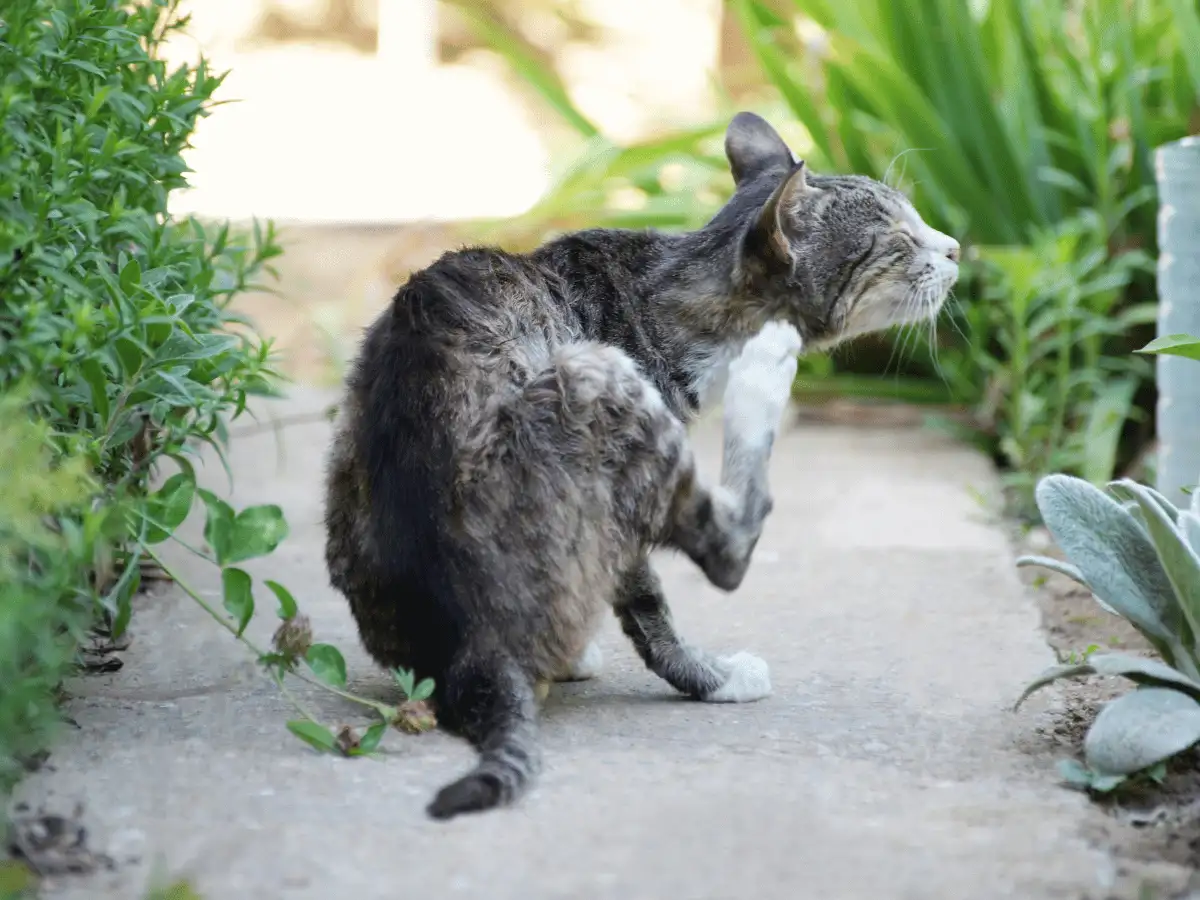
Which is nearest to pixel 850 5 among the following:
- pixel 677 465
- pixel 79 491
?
pixel 677 465

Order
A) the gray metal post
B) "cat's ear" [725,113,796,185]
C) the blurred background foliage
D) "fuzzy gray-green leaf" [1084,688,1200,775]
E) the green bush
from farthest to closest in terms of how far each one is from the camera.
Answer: the blurred background foliage
the gray metal post
"cat's ear" [725,113,796,185]
"fuzzy gray-green leaf" [1084,688,1200,775]
the green bush

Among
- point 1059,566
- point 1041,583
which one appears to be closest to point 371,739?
point 1059,566

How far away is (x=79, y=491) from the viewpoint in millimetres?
2258

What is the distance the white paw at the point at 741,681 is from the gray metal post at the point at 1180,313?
1.30 meters

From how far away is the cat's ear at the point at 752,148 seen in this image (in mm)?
3348

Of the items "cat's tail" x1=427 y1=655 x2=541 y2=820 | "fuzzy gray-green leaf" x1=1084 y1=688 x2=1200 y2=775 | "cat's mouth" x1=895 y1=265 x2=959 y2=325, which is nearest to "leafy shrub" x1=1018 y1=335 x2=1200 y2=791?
"fuzzy gray-green leaf" x1=1084 y1=688 x2=1200 y2=775

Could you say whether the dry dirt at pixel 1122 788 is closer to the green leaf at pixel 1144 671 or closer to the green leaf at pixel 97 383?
the green leaf at pixel 1144 671

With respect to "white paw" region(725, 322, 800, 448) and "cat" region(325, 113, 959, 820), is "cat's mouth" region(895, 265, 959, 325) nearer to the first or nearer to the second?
"cat" region(325, 113, 959, 820)

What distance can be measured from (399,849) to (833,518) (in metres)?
2.64

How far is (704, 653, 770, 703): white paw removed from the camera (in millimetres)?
2871

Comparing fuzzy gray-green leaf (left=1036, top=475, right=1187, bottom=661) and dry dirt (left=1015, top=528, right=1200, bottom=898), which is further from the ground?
fuzzy gray-green leaf (left=1036, top=475, right=1187, bottom=661)

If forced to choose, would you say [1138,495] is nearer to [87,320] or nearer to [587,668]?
[587,668]

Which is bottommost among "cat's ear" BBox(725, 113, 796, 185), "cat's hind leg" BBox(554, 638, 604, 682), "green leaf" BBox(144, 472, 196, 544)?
"cat's hind leg" BBox(554, 638, 604, 682)

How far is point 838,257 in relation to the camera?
10.1 ft
